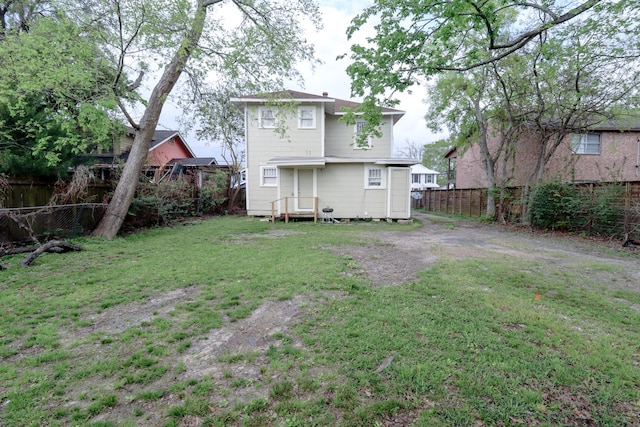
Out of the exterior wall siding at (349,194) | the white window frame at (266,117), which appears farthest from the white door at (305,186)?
the white window frame at (266,117)

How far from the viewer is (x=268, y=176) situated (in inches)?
581

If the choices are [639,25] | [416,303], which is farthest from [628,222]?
[416,303]

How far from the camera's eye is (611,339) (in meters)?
3.12

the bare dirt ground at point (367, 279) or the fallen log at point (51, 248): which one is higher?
the fallen log at point (51, 248)

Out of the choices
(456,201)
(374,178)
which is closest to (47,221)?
(374,178)

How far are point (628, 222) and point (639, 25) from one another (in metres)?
5.01

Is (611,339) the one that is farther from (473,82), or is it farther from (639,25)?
(473,82)

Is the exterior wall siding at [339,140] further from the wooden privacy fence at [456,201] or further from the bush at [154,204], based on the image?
the bush at [154,204]

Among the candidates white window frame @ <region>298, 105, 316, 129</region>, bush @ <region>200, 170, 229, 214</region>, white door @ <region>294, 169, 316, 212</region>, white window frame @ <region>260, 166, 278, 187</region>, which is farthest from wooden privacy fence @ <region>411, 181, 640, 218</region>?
bush @ <region>200, 170, 229, 214</region>

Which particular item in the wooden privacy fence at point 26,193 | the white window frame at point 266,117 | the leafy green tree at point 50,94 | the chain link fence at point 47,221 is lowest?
the chain link fence at point 47,221

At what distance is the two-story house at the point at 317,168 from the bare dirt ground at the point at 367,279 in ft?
10.3

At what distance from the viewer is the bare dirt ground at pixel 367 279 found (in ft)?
8.37

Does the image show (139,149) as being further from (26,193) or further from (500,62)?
(500,62)

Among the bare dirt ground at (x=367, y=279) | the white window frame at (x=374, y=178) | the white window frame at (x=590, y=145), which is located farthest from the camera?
the white window frame at (x=590, y=145)
